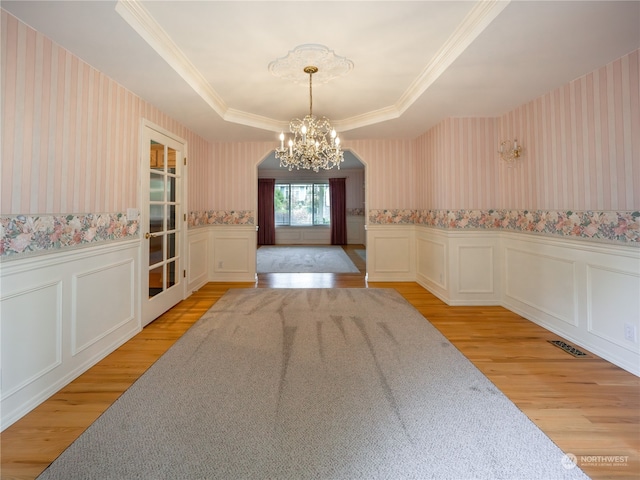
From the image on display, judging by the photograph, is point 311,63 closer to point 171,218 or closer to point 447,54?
point 447,54

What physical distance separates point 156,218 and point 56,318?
1.56 meters

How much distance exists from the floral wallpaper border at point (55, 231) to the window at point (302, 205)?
802cm

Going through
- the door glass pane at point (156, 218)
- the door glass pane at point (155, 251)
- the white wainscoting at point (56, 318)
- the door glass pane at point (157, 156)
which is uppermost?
the door glass pane at point (157, 156)

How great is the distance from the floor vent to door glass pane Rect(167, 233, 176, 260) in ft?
13.6

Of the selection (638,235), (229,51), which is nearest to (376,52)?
(229,51)

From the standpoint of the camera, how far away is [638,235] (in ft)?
7.13

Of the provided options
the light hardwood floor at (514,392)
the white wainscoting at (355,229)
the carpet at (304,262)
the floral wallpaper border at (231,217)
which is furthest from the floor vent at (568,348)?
the white wainscoting at (355,229)

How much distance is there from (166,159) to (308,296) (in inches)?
98.3

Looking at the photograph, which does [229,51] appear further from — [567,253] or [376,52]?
[567,253]

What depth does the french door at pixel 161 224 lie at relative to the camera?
3115 millimetres

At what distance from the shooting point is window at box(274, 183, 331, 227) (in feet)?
35.1
